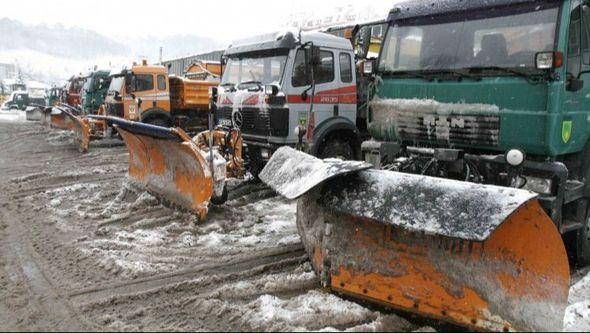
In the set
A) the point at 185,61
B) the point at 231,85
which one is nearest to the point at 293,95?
the point at 231,85

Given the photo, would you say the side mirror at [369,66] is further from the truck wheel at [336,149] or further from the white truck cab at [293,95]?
the truck wheel at [336,149]

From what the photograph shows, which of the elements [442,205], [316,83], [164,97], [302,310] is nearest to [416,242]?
[442,205]

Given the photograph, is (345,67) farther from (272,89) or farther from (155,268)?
(155,268)

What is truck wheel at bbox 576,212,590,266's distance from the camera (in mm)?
4277

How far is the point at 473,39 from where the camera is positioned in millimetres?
4266

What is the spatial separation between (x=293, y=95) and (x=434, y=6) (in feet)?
9.75

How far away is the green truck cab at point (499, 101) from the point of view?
3.72 metres

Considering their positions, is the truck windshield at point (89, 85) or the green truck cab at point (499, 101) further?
A: the truck windshield at point (89, 85)

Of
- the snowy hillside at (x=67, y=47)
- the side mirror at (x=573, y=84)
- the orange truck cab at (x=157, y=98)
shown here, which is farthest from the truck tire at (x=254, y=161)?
the snowy hillside at (x=67, y=47)

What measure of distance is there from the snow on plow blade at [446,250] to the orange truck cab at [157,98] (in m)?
11.5

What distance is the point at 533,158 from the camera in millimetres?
3906

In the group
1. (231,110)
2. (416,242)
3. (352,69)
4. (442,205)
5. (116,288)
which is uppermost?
(352,69)

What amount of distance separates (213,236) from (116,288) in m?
1.45

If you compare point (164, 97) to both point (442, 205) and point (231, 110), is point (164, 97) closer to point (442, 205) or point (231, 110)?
point (231, 110)
